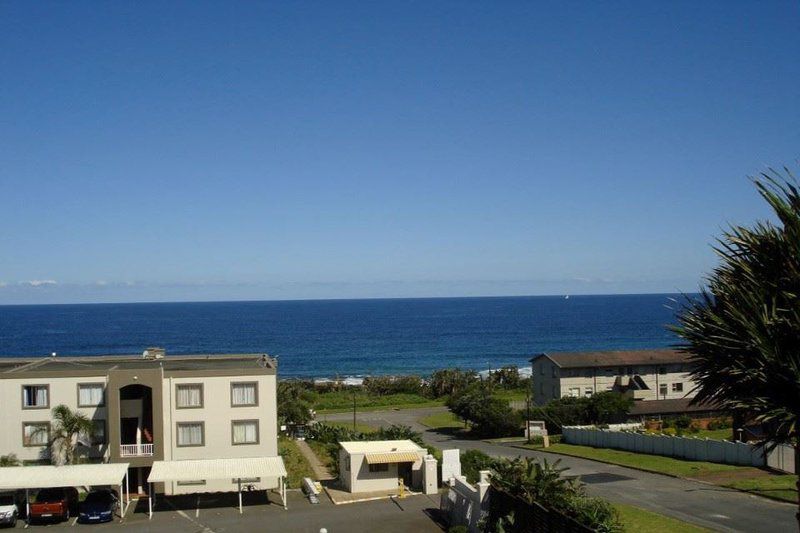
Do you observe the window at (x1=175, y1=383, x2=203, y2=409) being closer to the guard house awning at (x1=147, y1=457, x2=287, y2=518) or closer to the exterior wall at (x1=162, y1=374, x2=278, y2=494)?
the exterior wall at (x1=162, y1=374, x2=278, y2=494)

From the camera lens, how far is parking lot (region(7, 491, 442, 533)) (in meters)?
29.8

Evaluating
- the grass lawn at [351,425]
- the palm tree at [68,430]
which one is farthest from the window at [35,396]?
the grass lawn at [351,425]

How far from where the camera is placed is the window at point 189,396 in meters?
37.8

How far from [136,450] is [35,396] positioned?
580 centimetres

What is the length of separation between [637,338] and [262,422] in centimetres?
17126

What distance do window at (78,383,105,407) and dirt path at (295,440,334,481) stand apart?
36.7 feet

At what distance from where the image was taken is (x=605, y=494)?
3250 centimetres

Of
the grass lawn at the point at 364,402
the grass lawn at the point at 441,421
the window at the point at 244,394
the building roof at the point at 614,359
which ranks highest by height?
the window at the point at 244,394

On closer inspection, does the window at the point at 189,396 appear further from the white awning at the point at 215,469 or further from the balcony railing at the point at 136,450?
the white awning at the point at 215,469

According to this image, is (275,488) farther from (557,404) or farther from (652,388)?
(652,388)

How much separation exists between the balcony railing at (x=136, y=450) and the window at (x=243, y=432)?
3952 millimetres

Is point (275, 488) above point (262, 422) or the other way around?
the other way around

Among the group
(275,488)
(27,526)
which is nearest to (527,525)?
(275,488)

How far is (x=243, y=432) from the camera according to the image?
38.3 m
